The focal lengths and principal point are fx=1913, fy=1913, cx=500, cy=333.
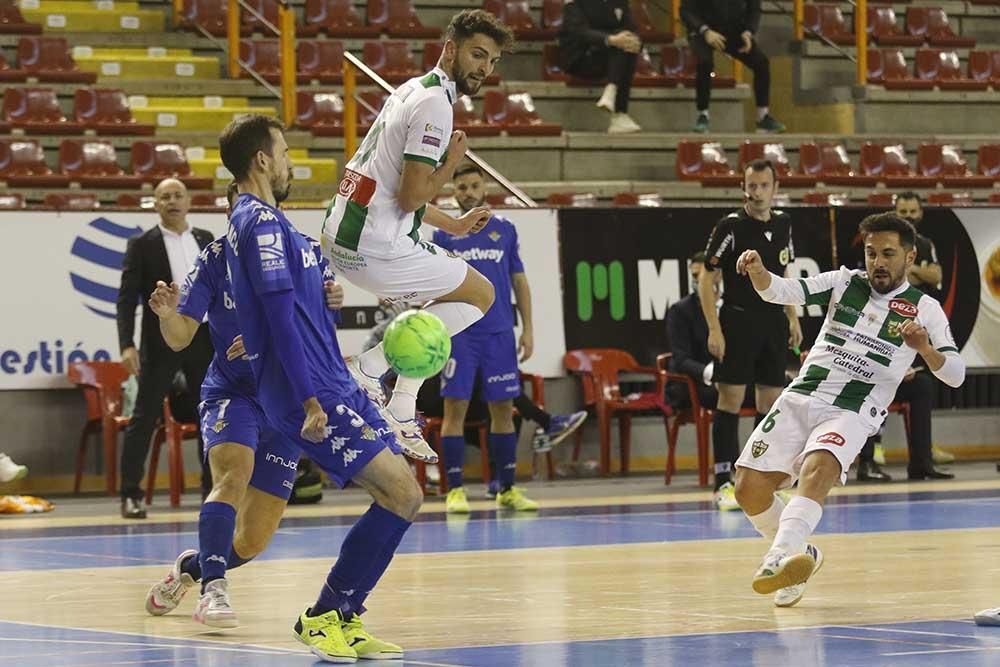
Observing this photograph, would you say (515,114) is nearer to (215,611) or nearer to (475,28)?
(475,28)

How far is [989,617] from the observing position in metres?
6.79

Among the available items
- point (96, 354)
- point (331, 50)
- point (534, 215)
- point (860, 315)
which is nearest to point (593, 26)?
point (331, 50)

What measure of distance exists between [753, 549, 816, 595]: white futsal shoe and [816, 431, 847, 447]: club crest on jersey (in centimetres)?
74

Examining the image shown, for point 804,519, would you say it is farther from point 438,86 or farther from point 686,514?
point 686,514

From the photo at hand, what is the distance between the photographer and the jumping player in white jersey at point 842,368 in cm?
803

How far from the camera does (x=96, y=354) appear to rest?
564 inches

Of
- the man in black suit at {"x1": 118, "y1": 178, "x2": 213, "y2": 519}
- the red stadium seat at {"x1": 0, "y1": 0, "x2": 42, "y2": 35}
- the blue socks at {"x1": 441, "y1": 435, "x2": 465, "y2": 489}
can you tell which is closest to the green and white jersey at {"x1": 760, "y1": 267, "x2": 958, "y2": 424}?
the blue socks at {"x1": 441, "y1": 435, "x2": 465, "y2": 489}

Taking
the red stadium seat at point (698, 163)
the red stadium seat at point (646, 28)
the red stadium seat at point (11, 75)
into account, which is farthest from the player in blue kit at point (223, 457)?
the red stadium seat at point (646, 28)

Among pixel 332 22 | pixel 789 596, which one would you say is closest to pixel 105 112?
pixel 332 22

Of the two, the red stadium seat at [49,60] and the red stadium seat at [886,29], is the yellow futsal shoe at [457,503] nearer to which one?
the red stadium seat at [49,60]

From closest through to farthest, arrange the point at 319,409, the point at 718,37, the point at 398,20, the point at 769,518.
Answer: the point at 319,409, the point at 769,518, the point at 718,37, the point at 398,20

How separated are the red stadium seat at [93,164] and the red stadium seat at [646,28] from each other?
665cm

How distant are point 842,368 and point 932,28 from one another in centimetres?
1635

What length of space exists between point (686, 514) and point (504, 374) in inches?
62.6
